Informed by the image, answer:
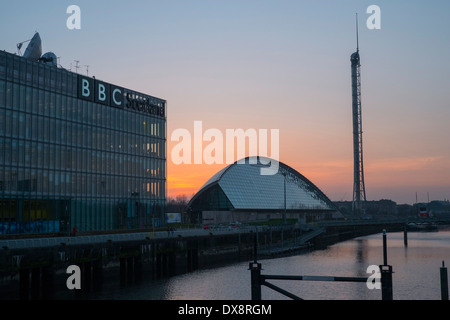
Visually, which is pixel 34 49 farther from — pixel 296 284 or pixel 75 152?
pixel 296 284

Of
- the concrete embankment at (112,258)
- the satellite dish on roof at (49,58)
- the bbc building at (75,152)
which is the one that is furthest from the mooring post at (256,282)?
the satellite dish on roof at (49,58)

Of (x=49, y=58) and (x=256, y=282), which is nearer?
Result: (x=256, y=282)

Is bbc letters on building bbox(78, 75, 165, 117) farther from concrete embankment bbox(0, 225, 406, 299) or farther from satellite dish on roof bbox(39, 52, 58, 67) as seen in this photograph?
concrete embankment bbox(0, 225, 406, 299)

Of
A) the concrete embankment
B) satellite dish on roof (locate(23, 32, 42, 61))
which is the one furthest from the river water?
satellite dish on roof (locate(23, 32, 42, 61))

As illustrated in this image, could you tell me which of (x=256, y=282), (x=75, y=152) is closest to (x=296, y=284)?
(x=256, y=282)

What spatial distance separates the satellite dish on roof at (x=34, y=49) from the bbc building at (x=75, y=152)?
555 centimetres

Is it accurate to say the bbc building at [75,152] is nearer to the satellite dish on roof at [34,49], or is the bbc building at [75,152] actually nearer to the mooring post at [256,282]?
the satellite dish on roof at [34,49]

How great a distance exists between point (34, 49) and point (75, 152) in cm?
1942

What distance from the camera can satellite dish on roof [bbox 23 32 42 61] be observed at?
311 feet

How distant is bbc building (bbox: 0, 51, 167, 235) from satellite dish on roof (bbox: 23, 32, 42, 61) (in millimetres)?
5545

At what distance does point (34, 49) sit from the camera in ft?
313

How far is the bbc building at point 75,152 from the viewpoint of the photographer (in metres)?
84.8

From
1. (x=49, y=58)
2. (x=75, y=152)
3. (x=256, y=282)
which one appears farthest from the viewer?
(x=75, y=152)
